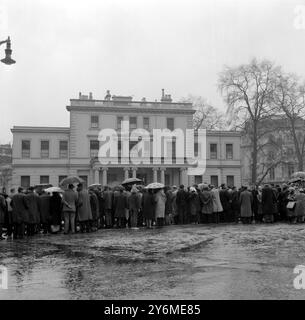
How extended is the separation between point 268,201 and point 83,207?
7607 millimetres

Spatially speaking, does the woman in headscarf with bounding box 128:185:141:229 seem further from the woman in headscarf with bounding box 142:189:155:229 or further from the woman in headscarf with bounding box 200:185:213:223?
the woman in headscarf with bounding box 200:185:213:223

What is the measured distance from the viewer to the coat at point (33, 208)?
14.1 metres

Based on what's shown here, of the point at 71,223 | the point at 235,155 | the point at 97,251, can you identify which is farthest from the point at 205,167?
the point at 97,251

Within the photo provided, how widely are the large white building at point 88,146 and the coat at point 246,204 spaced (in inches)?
1435

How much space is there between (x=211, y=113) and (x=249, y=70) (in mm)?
22770

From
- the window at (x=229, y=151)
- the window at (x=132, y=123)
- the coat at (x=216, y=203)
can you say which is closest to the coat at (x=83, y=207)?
the coat at (x=216, y=203)

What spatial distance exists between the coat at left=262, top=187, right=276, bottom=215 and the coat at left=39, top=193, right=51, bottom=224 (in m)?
8.52

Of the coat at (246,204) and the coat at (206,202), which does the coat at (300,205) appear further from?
the coat at (206,202)

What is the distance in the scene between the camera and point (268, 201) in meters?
18.2

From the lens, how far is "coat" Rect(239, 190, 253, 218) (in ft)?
59.3

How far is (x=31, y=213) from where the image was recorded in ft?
46.4

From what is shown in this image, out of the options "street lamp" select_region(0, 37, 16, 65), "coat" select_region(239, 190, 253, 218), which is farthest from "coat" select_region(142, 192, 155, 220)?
"street lamp" select_region(0, 37, 16, 65)
